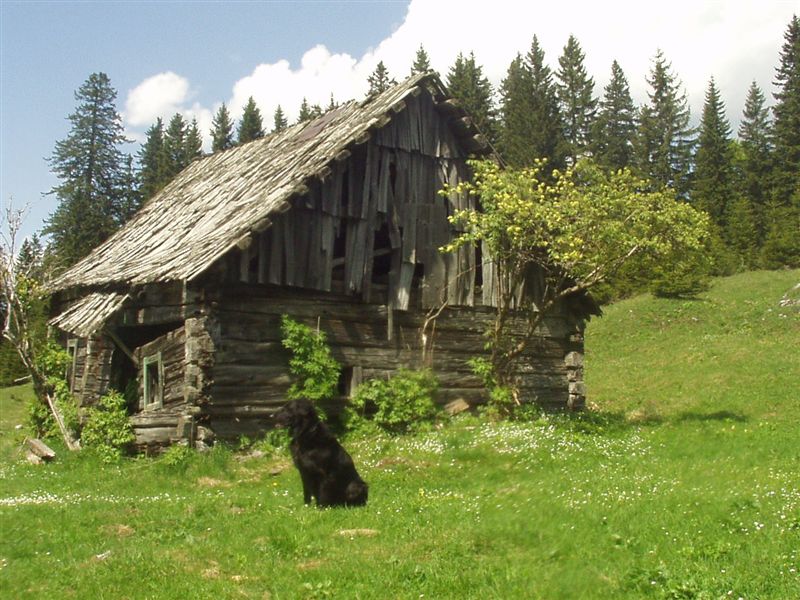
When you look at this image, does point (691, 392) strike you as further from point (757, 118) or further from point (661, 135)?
point (757, 118)

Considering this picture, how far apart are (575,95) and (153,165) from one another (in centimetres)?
4068

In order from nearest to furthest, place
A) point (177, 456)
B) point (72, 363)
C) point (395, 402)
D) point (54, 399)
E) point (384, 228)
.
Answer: point (177, 456) < point (395, 402) < point (384, 228) < point (54, 399) < point (72, 363)

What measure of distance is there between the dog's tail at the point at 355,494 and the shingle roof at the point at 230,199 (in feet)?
21.3

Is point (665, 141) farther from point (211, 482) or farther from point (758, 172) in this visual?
point (211, 482)

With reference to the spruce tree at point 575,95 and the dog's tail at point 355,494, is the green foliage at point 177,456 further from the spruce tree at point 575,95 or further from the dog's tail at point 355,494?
the spruce tree at point 575,95

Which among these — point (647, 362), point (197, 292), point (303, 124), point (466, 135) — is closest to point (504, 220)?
point (466, 135)

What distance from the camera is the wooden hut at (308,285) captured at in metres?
16.9

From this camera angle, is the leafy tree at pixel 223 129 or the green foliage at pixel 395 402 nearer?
the green foliage at pixel 395 402

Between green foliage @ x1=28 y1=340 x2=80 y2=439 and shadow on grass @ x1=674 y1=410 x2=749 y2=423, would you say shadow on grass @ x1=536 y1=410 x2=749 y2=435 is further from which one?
green foliage @ x1=28 y1=340 x2=80 y2=439

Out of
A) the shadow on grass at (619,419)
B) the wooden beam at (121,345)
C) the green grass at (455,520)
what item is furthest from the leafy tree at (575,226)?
the wooden beam at (121,345)

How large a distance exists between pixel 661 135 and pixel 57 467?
74.9m

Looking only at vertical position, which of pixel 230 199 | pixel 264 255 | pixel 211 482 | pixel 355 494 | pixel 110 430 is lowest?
pixel 211 482

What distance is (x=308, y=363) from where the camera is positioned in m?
17.8

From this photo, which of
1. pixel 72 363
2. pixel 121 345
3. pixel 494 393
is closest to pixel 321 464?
pixel 121 345
